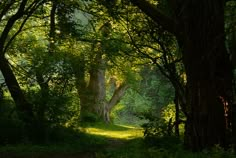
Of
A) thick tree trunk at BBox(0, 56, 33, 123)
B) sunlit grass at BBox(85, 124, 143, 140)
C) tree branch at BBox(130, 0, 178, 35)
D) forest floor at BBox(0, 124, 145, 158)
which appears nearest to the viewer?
tree branch at BBox(130, 0, 178, 35)

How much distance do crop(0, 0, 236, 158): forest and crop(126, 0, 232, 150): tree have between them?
2cm

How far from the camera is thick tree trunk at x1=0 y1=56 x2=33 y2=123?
14616mm

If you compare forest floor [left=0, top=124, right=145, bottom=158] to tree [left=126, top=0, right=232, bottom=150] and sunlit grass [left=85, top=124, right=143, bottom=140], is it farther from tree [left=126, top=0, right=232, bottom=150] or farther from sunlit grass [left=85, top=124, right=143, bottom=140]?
sunlit grass [left=85, top=124, right=143, bottom=140]

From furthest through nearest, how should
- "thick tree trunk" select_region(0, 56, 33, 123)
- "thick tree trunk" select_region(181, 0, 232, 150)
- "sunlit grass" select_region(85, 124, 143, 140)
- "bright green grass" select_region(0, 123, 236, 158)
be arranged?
"sunlit grass" select_region(85, 124, 143, 140) → "thick tree trunk" select_region(0, 56, 33, 123) → "bright green grass" select_region(0, 123, 236, 158) → "thick tree trunk" select_region(181, 0, 232, 150)

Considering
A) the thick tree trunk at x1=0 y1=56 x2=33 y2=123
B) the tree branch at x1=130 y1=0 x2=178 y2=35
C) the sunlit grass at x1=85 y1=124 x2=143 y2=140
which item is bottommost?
the sunlit grass at x1=85 y1=124 x2=143 y2=140

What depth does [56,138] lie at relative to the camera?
49.9ft

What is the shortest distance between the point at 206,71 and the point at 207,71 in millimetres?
25

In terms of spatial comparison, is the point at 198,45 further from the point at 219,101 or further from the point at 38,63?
the point at 38,63

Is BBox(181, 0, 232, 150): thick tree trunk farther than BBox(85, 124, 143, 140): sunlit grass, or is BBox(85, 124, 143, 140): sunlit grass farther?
BBox(85, 124, 143, 140): sunlit grass

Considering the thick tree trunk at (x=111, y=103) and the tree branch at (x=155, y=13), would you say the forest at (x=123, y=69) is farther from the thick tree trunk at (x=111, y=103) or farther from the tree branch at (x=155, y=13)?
the thick tree trunk at (x=111, y=103)

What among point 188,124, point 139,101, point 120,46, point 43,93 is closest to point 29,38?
point 120,46

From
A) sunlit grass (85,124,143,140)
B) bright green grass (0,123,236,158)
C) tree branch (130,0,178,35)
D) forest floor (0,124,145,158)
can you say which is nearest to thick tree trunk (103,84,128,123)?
sunlit grass (85,124,143,140)

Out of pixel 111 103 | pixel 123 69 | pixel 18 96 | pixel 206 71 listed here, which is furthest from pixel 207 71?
pixel 111 103

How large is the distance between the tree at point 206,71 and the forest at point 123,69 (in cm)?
2
